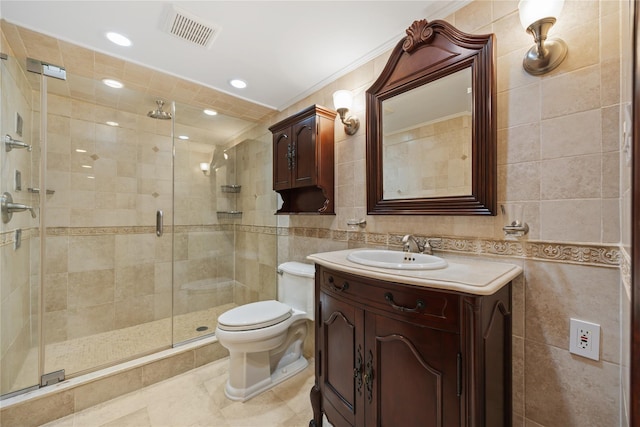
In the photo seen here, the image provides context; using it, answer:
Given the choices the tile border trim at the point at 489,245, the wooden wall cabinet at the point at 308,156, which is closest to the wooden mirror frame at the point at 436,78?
the tile border trim at the point at 489,245

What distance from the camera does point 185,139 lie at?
274 cm

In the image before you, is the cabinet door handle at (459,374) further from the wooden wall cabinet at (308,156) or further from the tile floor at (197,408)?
the wooden wall cabinet at (308,156)

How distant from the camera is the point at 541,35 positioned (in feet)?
3.26

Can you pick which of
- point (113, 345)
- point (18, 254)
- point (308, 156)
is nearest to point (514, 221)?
point (308, 156)

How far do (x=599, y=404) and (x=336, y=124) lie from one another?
1.93 metres

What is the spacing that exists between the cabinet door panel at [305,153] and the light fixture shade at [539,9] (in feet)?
4.02

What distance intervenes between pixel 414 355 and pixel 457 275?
33cm

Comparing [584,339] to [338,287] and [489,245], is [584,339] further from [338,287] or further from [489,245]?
[338,287]

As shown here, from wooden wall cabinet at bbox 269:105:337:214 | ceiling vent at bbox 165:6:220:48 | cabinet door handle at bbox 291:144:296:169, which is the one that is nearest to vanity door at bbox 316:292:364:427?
wooden wall cabinet at bbox 269:105:337:214

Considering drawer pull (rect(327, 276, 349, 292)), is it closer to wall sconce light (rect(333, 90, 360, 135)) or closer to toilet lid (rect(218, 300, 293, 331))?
toilet lid (rect(218, 300, 293, 331))

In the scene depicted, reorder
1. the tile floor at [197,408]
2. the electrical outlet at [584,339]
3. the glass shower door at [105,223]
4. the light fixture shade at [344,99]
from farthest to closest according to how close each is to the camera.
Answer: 1. the glass shower door at [105,223]
2. the light fixture shade at [344,99]
3. the tile floor at [197,408]
4. the electrical outlet at [584,339]

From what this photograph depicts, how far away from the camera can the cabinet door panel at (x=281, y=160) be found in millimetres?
2133

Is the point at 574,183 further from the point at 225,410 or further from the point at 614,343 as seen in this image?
the point at 225,410

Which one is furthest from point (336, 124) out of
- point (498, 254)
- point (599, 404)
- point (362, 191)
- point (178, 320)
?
point (178, 320)
